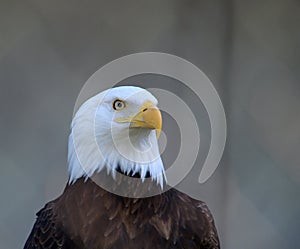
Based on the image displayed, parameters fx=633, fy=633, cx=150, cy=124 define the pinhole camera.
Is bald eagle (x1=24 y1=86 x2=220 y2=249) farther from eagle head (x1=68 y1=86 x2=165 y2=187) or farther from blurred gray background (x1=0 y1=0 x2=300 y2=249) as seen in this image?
blurred gray background (x1=0 y1=0 x2=300 y2=249)

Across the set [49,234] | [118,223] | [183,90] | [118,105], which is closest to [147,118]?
[118,105]

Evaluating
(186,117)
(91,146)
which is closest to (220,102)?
Answer: (186,117)

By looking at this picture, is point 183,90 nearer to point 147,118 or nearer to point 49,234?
point 147,118

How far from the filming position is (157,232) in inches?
55.9

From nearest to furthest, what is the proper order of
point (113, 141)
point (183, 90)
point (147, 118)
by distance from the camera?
point (147, 118) → point (113, 141) → point (183, 90)

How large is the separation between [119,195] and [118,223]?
8cm

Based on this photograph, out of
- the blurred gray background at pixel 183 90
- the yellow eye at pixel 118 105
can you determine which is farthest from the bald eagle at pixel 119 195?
the blurred gray background at pixel 183 90

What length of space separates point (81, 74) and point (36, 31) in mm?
183

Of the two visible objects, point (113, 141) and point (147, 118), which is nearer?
point (147, 118)

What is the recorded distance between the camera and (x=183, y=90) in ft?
6.55

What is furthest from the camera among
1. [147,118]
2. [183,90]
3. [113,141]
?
[183,90]

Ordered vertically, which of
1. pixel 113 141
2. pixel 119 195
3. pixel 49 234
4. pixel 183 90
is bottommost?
pixel 49 234

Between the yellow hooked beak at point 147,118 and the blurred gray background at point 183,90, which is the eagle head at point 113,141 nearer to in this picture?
the yellow hooked beak at point 147,118

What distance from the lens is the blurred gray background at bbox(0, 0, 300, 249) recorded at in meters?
1.88
